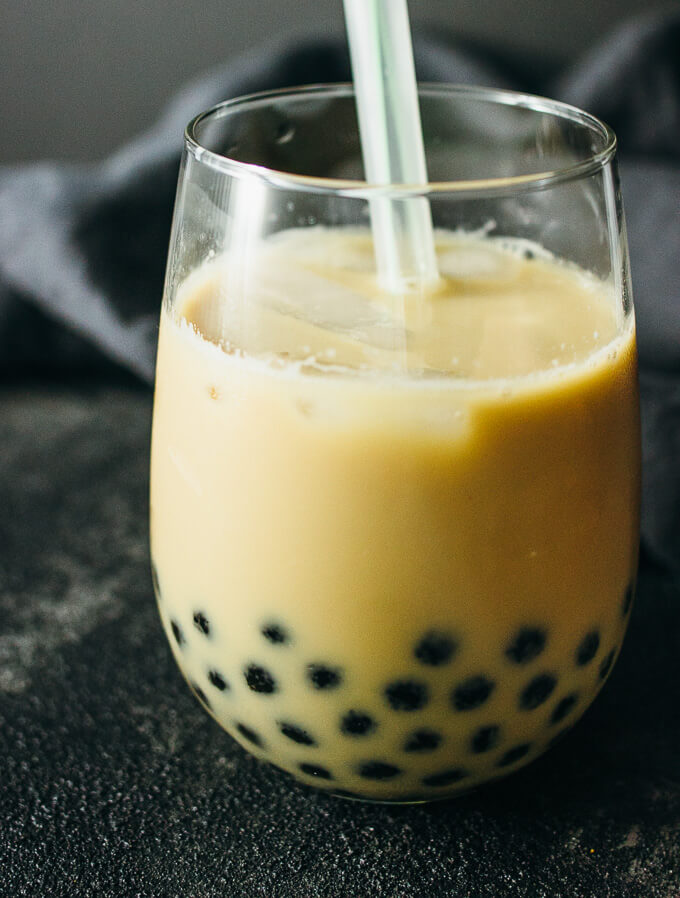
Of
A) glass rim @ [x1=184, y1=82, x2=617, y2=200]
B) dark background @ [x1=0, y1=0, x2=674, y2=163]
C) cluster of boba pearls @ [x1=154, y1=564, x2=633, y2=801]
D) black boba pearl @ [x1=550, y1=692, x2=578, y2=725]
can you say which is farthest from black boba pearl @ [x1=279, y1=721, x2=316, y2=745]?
dark background @ [x1=0, y1=0, x2=674, y2=163]

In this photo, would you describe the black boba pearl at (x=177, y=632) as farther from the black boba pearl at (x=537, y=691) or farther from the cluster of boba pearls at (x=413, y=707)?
the black boba pearl at (x=537, y=691)

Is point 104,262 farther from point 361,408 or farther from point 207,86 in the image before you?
point 361,408

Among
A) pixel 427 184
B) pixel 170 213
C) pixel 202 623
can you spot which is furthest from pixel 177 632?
pixel 170 213

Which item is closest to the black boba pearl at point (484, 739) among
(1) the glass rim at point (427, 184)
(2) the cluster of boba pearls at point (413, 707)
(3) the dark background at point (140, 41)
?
(2) the cluster of boba pearls at point (413, 707)

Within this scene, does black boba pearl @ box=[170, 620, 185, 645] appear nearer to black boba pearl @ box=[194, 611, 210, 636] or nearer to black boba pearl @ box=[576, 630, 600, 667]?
black boba pearl @ box=[194, 611, 210, 636]

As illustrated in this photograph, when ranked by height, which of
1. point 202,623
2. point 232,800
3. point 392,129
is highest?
point 392,129

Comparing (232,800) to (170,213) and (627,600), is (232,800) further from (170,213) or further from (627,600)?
(170,213)
